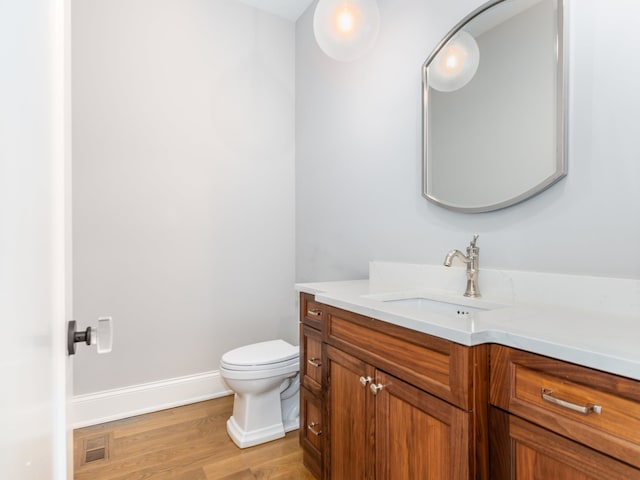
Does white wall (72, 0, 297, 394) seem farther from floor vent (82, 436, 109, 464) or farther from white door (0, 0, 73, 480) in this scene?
white door (0, 0, 73, 480)

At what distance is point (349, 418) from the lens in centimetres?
133

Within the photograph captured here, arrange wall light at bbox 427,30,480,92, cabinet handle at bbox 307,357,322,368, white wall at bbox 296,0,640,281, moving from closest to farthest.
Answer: white wall at bbox 296,0,640,281, wall light at bbox 427,30,480,92, cabinet handle at bbox 307,357,322,368

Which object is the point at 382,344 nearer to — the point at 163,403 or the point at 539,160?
the point at 539,160

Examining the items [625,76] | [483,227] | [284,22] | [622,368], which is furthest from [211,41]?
[622,368]

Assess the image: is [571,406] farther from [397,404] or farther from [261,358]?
[261,358]

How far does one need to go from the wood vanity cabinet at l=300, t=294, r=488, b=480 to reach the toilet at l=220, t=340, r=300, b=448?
435 millimetres

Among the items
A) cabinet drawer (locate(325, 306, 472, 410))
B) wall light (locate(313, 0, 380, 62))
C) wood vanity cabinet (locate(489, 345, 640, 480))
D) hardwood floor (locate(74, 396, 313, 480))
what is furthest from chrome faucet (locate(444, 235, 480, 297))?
hardwood floor (locate(74, 396, 313, 480))

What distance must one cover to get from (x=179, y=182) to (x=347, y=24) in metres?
1.50

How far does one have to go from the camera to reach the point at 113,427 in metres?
2.12

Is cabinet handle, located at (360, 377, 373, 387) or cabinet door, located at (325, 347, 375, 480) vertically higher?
cabinet handle, located at (360, 377, 373, 387)

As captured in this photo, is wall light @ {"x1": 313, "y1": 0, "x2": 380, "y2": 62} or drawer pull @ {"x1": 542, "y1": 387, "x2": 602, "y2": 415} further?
wall light @ {"x1": 313, "y1": 0, "x2": 380, "y2": 62}

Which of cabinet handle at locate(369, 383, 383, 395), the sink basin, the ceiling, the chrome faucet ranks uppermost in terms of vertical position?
the ceiling

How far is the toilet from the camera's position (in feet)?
6.23

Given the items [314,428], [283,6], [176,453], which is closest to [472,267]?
[314,428]
